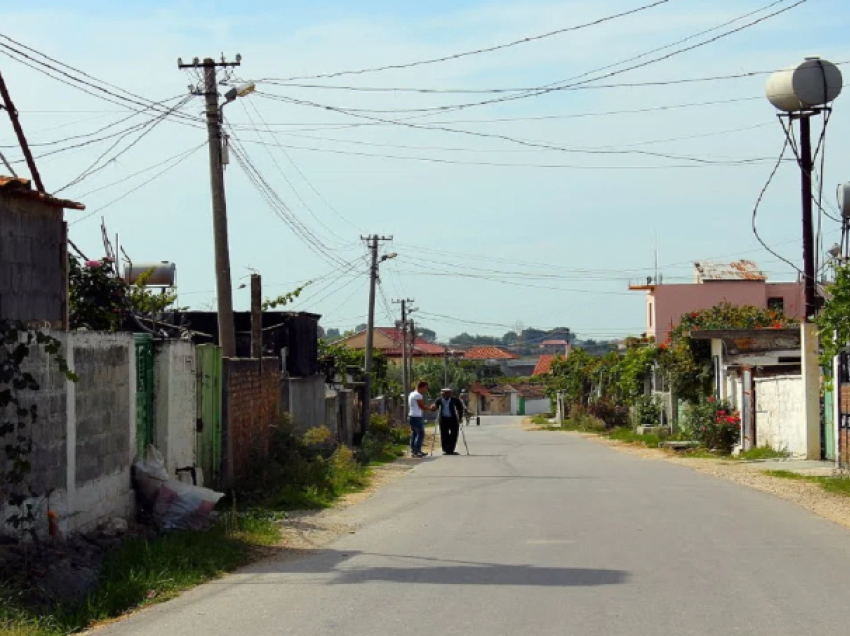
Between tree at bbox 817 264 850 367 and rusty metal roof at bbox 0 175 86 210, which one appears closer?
rusty metal roof at bbox 0 175 86 210

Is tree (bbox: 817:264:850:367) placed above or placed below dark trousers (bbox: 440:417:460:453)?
above

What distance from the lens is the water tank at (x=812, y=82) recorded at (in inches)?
982

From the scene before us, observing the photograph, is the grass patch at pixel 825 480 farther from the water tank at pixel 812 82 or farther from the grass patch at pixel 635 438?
the grass patch at pixel 635 438

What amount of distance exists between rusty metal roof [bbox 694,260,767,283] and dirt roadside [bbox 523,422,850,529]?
1542 inches

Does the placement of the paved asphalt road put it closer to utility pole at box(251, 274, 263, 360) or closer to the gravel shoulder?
the gravel shoulder

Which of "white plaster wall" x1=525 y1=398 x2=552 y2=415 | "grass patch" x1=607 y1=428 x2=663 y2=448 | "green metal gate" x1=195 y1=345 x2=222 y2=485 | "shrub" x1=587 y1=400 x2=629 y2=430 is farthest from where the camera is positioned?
"white plaster wall" x1=525 y1=398 x2=552 y2=415

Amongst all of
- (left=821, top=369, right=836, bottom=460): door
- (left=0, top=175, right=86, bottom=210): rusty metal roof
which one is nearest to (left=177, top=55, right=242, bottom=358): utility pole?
(left=0, top=175, right=86, bottom=210): rusty metal roof

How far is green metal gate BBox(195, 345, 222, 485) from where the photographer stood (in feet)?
54.0

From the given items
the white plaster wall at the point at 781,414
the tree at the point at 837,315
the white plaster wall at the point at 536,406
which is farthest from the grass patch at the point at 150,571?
the white plaster wall at the point at 536,406

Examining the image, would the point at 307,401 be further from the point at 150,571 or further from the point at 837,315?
the point at 150,571

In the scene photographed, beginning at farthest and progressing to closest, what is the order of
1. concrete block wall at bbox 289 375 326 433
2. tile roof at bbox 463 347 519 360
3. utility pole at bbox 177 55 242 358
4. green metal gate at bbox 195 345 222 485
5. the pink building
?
tile roof at bbox 463 347 519 360 < the pink building < concrete block wall at bbox 289 375 326 433 < utility pole at bbox 177 55 242 358 < green metal gate at bbox 195 345 222 485

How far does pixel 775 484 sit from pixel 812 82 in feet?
30.9

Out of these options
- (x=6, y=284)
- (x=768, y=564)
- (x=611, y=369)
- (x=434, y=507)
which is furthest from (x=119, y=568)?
(x=611, y=369)

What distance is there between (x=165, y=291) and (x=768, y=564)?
774 inches
